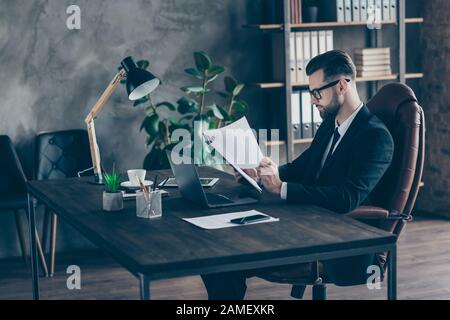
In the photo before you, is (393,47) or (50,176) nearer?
(50,176)

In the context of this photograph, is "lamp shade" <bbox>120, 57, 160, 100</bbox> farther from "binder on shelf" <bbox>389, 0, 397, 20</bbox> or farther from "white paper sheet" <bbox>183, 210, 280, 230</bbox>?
"binder on shelf" <bbox>389, 0, 397, 20</bbox>

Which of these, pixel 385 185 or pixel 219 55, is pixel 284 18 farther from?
pixel 385 185

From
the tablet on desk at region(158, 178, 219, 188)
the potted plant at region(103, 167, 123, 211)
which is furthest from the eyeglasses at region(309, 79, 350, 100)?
the potted plant at region(103, 167, 123, 211)

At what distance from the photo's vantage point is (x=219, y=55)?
5965 mm

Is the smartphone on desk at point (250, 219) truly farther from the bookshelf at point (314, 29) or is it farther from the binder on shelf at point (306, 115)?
the binder on shelf at point (306, 115)

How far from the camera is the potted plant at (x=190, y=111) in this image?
17.9ft

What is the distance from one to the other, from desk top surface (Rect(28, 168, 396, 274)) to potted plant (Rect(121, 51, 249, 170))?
196 centimetres

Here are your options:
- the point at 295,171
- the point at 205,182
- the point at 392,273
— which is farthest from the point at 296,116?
the point at 392,273

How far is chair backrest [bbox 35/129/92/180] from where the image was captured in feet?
17.9

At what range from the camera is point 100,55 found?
223 inches

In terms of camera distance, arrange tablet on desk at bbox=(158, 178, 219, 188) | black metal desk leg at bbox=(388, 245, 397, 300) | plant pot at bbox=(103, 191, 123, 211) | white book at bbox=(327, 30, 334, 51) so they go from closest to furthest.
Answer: black metal desk leg at bbox=(388, 245, 397, 300)
plant pot at bbox=(103, 191, 123, 211)
tablet on desk at bbox=(158, 178, 219, 188)
white book at bbox=(327, 30, 334, 51)

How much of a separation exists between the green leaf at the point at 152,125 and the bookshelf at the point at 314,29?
808mm
